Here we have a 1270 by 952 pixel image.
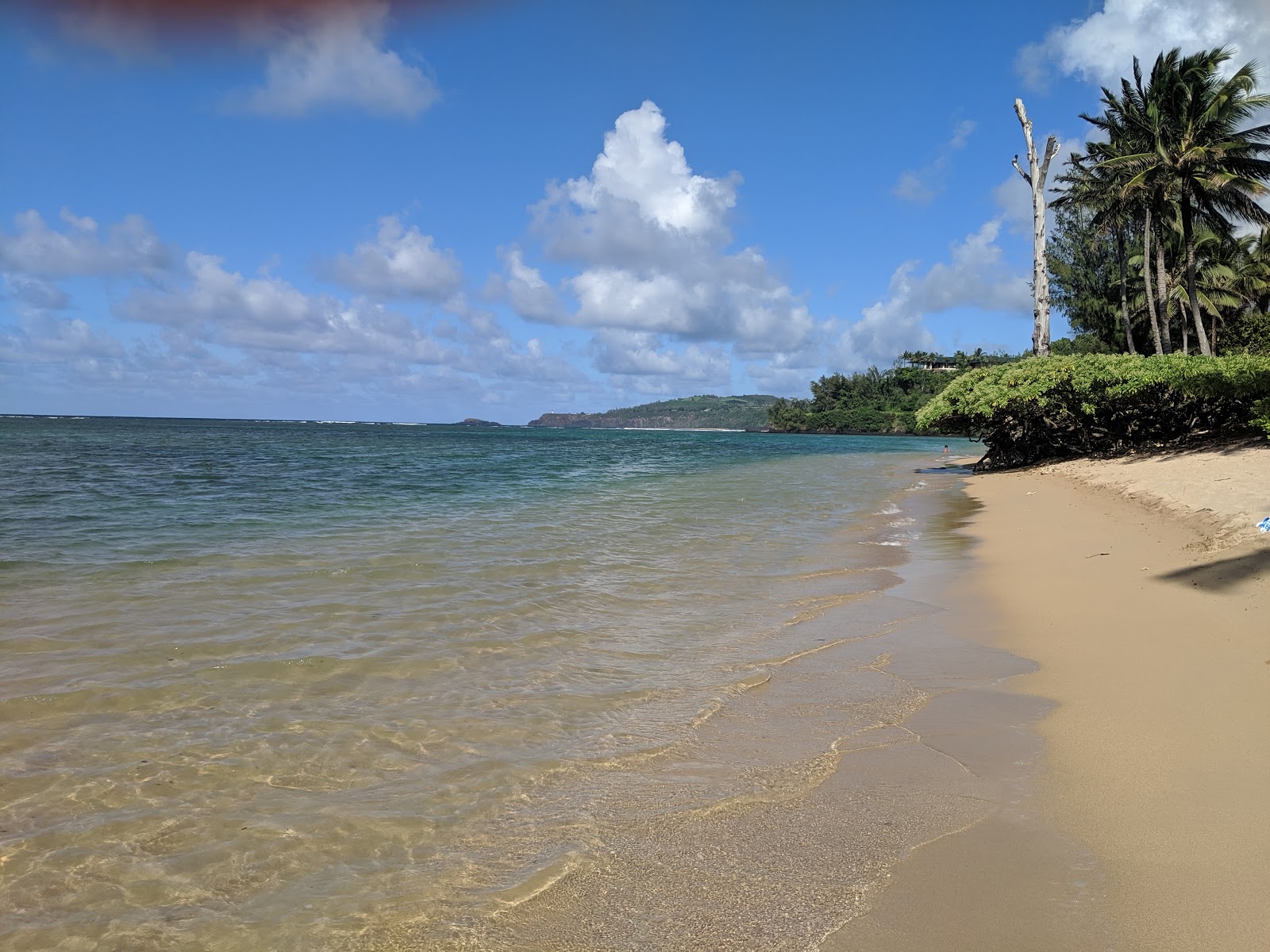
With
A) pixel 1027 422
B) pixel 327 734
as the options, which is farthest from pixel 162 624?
pixel 1027 422

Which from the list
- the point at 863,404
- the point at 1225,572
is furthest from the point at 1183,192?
the point at 863,404

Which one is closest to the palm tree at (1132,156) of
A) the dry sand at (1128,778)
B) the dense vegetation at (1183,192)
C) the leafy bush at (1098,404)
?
the dense vegetation at (1183,192)

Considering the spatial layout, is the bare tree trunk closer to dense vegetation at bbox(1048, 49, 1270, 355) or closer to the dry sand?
dense vegetation at bbox(1048, 49, 1270, 355)

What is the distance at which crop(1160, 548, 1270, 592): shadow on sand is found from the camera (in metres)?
6.93

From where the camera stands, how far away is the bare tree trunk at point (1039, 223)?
977 inches

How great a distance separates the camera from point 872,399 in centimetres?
13062

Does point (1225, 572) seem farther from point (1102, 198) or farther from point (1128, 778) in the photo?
point (1102, 198)

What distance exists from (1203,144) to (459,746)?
106 feet

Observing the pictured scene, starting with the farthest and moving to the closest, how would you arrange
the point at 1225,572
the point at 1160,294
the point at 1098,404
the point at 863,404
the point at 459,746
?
→ the point at 863,404 → the point at 1160,294 → the point at 1098,404 → the point at 1225,572 → the point at 459,746

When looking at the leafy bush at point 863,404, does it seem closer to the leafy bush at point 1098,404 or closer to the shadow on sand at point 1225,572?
the leafy bush at point 1098,404

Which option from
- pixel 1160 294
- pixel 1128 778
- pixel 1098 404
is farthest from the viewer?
pixel 1160 294

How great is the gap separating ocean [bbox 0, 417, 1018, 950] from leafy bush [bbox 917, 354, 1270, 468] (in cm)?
1266

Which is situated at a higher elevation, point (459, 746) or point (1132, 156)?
point (1132, 156)

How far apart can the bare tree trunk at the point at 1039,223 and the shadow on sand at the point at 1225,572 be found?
19.3m
